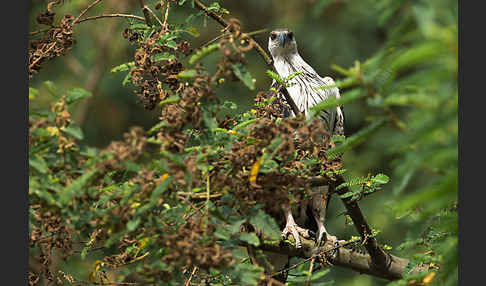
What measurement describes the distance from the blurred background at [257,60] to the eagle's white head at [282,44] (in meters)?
2.94

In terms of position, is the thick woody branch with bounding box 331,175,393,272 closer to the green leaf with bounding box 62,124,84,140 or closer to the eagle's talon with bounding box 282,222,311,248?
the eagle's talon with bounding box 282,222,311,248

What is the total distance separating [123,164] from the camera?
2.15 m

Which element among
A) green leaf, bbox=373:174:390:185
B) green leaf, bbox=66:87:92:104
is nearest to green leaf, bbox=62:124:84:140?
green leaf, bbox=66:87:92:104

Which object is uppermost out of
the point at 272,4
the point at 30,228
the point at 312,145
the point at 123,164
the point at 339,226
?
the point at 272,4

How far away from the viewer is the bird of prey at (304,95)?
3.94 metres

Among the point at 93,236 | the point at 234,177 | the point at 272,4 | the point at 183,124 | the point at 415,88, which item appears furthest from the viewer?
the point at 272,4

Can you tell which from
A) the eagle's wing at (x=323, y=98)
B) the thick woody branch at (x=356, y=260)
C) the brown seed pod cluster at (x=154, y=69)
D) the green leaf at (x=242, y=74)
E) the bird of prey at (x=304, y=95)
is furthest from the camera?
the eagle's wing at (x=323, y=98)

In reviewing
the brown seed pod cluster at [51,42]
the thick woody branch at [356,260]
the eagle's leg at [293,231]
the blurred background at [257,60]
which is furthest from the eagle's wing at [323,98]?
the blurred background at [257,60]

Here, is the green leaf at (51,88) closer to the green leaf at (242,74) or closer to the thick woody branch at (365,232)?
the green leaf at (242,74)

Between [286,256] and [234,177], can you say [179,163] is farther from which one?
[286,256]

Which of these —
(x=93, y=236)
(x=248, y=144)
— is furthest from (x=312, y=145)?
(x=93, y=236)

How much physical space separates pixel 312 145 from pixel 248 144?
26 cm

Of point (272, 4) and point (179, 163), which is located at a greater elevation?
point (272, 4)

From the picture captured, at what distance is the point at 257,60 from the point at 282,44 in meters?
4.97
